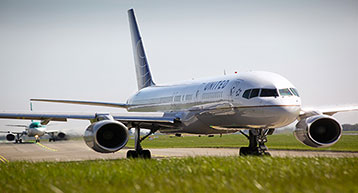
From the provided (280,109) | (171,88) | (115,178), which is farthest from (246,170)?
(171,88)

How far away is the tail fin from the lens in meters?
31.9

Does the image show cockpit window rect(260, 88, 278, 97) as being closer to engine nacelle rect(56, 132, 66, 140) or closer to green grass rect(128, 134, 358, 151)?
green grass rect(128, 134, 358, 151)

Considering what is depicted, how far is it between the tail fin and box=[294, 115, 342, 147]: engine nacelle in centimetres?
1353

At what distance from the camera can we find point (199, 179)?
32.1 feet

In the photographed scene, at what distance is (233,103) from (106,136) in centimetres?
461

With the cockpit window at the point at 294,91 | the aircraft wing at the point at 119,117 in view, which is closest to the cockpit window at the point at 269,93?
the cockpit window at the point at 294,91

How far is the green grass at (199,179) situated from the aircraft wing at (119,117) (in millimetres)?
6941

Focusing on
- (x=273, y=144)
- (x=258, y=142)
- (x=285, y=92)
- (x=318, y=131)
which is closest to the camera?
(x=285, y=92)

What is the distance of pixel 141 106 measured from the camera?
94.5 feet

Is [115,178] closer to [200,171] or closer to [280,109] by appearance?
[200,171]

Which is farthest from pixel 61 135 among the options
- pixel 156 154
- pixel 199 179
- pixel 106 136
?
pixel 199 179

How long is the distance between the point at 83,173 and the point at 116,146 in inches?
284

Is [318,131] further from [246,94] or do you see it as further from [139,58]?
[139,58]

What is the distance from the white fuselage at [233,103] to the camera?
1833 cm
